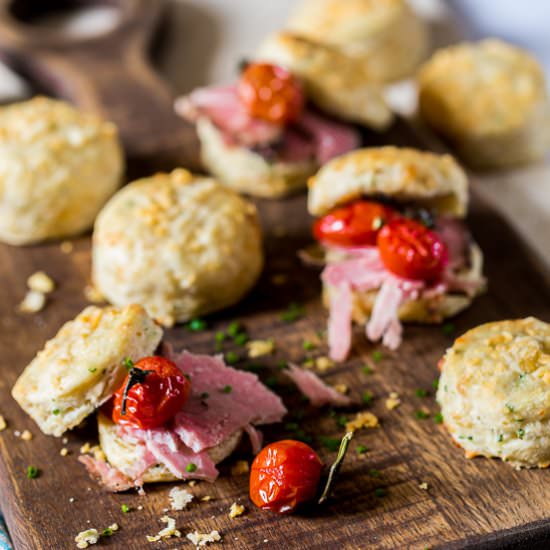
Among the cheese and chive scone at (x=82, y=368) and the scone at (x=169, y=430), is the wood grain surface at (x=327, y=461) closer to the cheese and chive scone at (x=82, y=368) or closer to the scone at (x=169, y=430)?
the scone at (x=169, y=430)

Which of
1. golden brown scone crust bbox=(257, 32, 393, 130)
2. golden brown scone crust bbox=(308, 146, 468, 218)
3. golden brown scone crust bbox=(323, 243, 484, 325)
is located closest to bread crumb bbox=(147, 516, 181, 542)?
golden brown scone crust bbox=(323, 243, 484, 325)

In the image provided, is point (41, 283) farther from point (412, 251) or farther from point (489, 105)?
point (489, 105)

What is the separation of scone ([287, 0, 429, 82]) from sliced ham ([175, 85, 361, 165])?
4.17ft

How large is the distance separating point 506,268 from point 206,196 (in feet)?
6.14

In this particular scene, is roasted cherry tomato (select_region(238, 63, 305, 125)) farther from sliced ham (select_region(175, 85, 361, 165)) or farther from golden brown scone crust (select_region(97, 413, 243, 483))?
golden brown scone crust (select_region(97, 413, 243, 483))

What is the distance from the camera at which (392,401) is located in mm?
4859

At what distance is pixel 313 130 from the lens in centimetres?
641

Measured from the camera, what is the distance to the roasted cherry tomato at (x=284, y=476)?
4192 millimetres

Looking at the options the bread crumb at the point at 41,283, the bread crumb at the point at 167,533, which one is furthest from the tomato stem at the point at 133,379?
the bread crumb at the point at 41,283

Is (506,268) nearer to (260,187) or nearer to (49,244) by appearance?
(260,187)

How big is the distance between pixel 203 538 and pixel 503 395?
1.49m

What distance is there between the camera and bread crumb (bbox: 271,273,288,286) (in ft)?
18.9

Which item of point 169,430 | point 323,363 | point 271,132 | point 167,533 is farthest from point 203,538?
point 271,132

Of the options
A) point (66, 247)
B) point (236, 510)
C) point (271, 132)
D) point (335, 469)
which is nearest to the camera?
point (335, 469)
